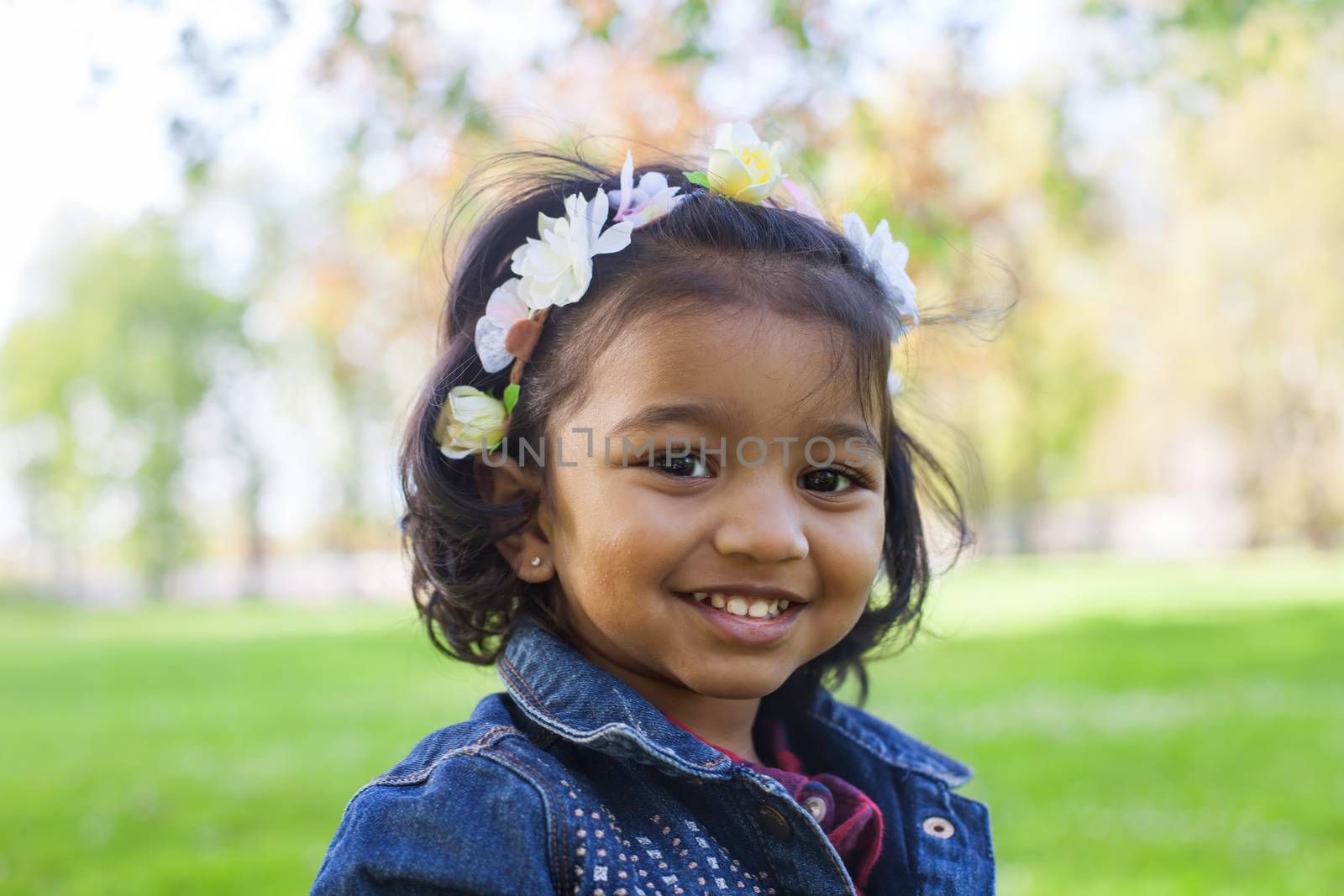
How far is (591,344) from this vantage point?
1.88 meters

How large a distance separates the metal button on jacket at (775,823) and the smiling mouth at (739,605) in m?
0.27

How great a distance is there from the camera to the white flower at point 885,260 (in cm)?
207

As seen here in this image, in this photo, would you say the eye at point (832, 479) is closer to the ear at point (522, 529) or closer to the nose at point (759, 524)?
the nose at point (759, 524)

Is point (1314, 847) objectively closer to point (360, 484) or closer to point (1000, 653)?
point (1000, 653)

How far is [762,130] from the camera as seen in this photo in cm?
411

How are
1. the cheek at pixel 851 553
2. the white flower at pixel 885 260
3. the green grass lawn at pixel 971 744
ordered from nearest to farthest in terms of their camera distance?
the cheek at pixel 851 553 < the white flower at pixel 885 260 < the green grass lawn at pixel 971 744

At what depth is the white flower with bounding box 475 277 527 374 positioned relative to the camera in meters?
2.02

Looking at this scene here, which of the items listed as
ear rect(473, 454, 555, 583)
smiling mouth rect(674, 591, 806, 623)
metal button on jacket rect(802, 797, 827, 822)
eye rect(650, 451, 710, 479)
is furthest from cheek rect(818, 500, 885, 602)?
ear rect(473, 454, 555, 583)

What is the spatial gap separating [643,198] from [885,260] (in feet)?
1.39

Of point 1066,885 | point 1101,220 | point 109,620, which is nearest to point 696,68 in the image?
point 1066,885

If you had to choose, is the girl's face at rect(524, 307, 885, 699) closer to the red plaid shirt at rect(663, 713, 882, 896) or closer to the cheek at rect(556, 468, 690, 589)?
the cheek at rect(556, 468, 690, 589)

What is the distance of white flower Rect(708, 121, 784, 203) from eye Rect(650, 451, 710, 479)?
525 millimetres

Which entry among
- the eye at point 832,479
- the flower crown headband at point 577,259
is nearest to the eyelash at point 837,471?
the eye at point 832,479

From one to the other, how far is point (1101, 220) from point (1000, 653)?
18.7 ft
